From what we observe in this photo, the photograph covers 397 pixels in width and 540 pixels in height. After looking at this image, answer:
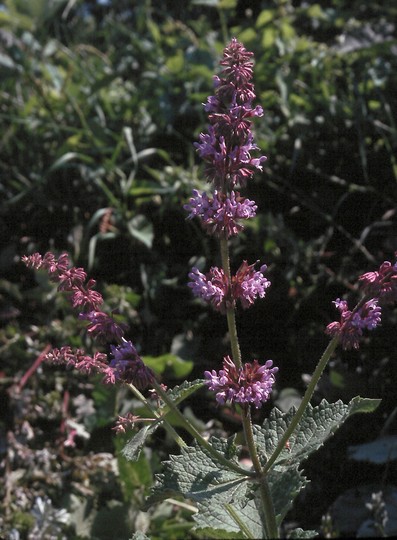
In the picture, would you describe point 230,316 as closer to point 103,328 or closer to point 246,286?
point 246,286

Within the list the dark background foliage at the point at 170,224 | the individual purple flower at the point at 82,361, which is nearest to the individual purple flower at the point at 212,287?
the individual purple flower at the point at 82,361

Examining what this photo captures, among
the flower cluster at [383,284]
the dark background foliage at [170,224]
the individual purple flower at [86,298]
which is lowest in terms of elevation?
the flower cluster at [383,284]

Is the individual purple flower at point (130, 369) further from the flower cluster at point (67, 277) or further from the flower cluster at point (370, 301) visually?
the flower cluster at point (370, 301)

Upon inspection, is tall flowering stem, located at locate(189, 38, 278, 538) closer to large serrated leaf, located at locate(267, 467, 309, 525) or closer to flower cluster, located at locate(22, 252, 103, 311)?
large serrated leaf, located at locate(267, 467, 309, 525)

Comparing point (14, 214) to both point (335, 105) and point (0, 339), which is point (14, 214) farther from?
point (335, 105)

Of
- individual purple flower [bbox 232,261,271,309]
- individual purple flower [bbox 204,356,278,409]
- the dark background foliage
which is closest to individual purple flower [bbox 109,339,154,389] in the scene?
individual purple flower [bbox 204,356,278,409]
